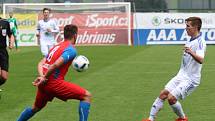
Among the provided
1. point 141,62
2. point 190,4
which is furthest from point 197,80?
point 190,4

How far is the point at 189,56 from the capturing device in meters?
9.79

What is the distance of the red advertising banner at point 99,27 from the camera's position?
42000 millimetres

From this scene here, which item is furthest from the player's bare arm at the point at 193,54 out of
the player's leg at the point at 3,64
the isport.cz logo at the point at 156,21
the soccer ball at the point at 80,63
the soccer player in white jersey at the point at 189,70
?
the isport.cz logo at the point at 156,21

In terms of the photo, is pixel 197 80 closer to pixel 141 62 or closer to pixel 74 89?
pixel 74 89

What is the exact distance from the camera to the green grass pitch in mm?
11383

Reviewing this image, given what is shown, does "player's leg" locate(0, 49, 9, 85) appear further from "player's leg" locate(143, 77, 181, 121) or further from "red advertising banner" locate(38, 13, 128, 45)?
"red advertising banner" locate(38, 13, 128, 45)

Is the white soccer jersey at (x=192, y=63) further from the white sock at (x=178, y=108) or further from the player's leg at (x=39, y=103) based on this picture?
the player's leg at (x=39, y=103)

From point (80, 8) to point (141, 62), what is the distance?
20.0m

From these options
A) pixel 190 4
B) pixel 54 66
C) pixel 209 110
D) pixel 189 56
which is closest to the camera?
pixel 54 66

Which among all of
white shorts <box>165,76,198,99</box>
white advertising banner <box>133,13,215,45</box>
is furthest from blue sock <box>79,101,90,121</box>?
white advertising banner <box>133,13,215,45</box>

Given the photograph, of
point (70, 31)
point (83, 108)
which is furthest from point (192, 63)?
point (70, 31)

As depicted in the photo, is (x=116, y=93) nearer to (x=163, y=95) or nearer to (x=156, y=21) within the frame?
(x=163, y=95)

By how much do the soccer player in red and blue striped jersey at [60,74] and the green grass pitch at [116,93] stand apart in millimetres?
1906

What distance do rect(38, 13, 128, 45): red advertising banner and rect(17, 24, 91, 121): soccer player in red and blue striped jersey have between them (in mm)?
32735
